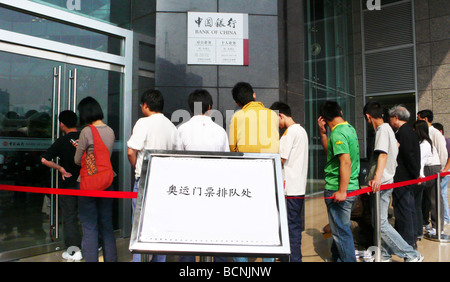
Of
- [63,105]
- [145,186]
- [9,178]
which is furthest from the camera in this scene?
[63,105]

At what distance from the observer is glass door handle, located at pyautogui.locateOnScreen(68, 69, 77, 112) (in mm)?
4465

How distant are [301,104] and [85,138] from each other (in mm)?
3926

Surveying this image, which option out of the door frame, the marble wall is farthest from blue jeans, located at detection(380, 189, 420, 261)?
the marble wall

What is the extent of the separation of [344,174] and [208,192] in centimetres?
164

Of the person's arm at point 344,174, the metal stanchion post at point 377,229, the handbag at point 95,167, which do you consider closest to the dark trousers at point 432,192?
the metal stanchion post at point 377,229

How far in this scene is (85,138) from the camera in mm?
3113

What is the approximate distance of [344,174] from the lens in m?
3.00

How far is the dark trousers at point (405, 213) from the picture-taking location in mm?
3902

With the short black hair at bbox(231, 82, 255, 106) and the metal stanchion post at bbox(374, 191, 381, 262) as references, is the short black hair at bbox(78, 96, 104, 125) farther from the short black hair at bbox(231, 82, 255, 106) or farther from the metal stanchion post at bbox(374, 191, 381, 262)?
the metal stanchion post at bbox(374, 191, 381, 262)

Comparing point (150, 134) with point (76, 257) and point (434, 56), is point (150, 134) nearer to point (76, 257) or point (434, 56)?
point (76, 257)

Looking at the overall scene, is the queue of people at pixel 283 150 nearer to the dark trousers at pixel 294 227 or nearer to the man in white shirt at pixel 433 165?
the dark trousers at pixel 294 227

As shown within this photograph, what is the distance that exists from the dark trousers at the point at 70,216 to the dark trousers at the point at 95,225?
0.72 meters
